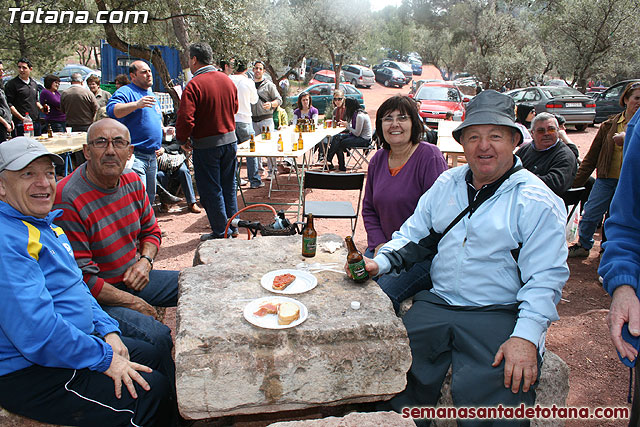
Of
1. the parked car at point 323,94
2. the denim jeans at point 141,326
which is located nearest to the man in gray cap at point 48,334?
the denim jeans at point 141,326

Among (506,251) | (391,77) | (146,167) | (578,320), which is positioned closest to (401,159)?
(506,251)

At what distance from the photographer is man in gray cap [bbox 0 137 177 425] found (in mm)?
1827

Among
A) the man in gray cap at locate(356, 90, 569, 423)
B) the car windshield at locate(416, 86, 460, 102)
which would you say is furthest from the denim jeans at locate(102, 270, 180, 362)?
the car windshield at locate(416, 86, 460, 102)

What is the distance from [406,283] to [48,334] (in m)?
1.86

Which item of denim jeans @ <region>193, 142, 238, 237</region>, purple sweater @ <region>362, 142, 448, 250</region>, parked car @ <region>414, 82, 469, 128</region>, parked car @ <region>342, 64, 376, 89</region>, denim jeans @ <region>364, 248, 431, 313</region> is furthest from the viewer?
parked car @ <region>342, 64, 376, 89</region>

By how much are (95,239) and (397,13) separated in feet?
190

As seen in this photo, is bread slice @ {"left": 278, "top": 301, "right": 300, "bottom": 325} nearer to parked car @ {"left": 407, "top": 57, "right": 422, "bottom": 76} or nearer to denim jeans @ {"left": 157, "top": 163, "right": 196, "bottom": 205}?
denim jeans @ {"left": 157, "top": 163, "right": 196, "bottom": 205}

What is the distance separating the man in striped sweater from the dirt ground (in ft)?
3.24

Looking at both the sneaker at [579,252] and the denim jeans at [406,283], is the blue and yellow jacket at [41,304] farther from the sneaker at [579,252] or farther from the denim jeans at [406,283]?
the sneaker at [579,252]

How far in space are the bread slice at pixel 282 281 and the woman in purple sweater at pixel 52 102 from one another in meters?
8.50

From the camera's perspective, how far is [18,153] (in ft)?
6.74

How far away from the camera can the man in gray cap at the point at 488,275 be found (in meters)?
2.04

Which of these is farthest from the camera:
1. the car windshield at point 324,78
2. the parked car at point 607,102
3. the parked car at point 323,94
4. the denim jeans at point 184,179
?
the car windshield at point 324,78

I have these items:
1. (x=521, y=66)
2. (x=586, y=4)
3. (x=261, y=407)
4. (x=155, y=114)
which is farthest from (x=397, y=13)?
(x=261, y=407)
